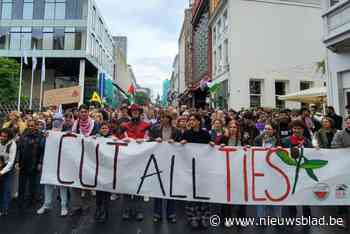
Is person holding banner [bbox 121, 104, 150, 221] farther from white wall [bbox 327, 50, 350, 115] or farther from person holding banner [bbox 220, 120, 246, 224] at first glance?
white wall [bbox 327, 50, 350, 115]

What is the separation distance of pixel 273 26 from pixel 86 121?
19818 mm

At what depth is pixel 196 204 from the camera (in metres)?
4.98

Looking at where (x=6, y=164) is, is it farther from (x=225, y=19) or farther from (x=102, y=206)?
(x=225, y=19)

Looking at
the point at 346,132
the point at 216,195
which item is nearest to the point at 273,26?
the point at 346,132

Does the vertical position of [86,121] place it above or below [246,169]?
above

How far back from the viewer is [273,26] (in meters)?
21.8

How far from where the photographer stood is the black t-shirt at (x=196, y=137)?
5012 millimetres

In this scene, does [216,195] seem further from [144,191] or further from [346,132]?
[346,132]

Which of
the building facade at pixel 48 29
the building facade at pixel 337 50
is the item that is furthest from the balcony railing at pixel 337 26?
the building facade at pixel 48 29

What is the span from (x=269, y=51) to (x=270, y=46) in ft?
1.36

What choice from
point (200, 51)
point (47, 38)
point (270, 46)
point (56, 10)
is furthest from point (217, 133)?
point (56, 10)

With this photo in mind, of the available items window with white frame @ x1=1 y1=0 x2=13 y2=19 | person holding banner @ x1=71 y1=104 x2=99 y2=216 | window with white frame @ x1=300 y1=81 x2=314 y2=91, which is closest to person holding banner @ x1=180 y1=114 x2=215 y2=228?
person holding banner @ x1=71 y1=104 x2=99 y2=216

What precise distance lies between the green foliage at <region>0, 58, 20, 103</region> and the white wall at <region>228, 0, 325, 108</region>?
1064 inches

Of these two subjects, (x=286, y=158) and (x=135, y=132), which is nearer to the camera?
(x=286, y=158)
